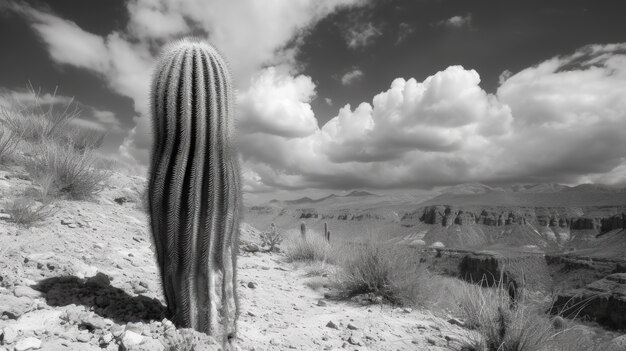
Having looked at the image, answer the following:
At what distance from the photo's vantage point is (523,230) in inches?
3794

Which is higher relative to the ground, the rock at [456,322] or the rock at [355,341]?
the rock at [355,341]

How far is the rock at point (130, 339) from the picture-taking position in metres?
3.00

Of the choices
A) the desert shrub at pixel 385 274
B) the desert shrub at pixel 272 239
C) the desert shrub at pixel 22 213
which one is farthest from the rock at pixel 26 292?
the desert shrub at pixel 272 239

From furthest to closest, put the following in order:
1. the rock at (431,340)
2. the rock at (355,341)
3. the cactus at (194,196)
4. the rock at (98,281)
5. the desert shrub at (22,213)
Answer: the desert shrub at (22,213)
the rock at (431,340)
the rock at (355,341)
the rock at (98,281)
the cactus at (194,196)

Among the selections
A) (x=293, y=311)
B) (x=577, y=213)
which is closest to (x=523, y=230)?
(x=577, y=213)

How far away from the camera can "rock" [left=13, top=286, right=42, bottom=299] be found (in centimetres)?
348

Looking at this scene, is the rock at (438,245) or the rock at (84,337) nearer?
the rock at (84,337)

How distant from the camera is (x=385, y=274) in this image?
21.6 ft

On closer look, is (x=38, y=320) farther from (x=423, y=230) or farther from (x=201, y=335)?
(x=423, y=230)

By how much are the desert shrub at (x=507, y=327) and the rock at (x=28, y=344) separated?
4.17 metres

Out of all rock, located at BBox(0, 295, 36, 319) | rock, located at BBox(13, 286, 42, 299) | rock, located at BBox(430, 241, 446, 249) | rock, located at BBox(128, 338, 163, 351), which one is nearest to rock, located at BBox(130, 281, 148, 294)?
rock, located at BBox(13, 286, 42, 299)

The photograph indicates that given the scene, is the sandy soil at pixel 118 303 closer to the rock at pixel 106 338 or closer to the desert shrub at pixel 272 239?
the rock at pixel 106 338

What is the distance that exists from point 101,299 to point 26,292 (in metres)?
0.61

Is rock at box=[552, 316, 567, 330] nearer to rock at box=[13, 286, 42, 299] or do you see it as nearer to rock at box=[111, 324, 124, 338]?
rock at box=[111, 324, 124, 338]
